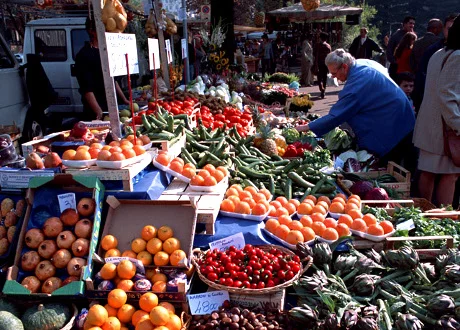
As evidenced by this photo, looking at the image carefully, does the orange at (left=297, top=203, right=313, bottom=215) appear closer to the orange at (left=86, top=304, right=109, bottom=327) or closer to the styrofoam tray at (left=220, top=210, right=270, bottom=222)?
the styrofoam tray at (left=220, top=210, right=270, bottom=222)

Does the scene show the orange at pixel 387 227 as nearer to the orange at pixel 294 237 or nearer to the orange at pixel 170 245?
the orange at pixel 294 237

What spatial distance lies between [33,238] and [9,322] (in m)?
0.55

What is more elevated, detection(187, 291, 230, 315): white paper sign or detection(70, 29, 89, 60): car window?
detection(70, 29, 89, 60): car window

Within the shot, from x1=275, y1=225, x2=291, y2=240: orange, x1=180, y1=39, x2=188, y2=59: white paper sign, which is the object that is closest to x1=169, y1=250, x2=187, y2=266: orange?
x1=275, y1=225, x2=291, y2=240: orange

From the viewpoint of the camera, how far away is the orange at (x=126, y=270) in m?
2.64

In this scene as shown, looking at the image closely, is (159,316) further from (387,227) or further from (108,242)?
(387,227)

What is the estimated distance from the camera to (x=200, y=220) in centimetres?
310

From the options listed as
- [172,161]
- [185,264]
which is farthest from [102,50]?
[185,264]

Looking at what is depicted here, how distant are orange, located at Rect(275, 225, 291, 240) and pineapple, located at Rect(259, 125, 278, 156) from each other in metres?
2.06

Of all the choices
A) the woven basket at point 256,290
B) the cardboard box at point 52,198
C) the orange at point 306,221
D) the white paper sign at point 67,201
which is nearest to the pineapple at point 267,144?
the orange at point 306,221

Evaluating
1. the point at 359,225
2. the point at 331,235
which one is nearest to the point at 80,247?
the point at 331,235

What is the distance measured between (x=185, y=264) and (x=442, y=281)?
1628 millimetres

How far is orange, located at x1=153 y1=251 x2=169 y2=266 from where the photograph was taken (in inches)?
109

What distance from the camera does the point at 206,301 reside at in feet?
8.57
